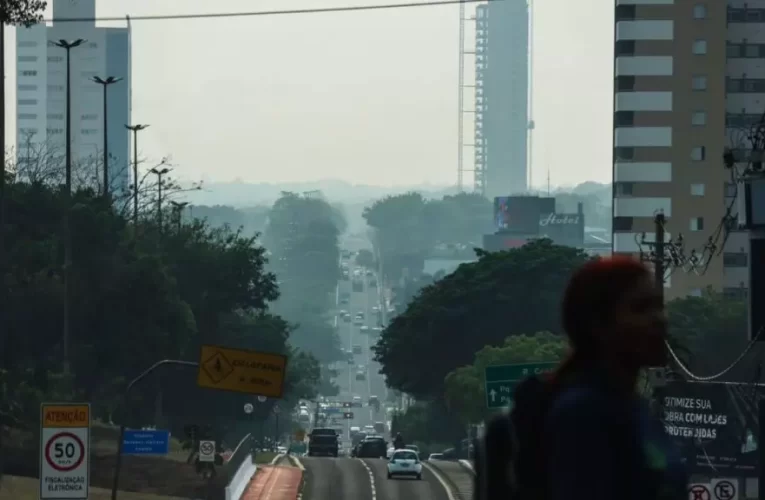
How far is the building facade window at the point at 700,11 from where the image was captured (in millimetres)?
113062

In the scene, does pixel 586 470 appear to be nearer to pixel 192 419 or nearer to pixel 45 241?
pixel 45 241

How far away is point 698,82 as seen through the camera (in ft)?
373

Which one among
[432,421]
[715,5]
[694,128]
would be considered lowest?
[432,421]

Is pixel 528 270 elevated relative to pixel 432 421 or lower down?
elevated

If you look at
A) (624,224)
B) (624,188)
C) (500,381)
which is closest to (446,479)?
(500,381)

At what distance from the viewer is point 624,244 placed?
113 meters

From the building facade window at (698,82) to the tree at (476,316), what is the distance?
2274cm

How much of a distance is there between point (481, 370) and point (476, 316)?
64.8 ft

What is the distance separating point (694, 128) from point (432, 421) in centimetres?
2559

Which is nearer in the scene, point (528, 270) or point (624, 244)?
point (528, 270)

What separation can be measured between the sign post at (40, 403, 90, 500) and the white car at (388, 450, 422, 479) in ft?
146

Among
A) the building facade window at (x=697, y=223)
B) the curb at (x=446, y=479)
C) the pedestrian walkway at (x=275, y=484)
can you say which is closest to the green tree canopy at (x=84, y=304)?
the pedestrian walkway at (x=275, y=484)

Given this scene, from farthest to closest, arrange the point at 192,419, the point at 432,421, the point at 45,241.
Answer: the point at 432,421, the point at 192,419, the point at 45,241

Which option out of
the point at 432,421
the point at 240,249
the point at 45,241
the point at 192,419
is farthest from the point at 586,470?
the point at 432,421
